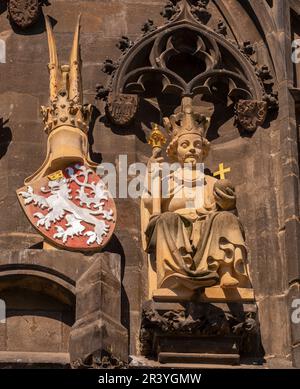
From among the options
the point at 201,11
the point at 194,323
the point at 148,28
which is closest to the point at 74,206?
the point at 194,323

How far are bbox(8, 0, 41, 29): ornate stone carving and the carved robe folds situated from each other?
9.07ft

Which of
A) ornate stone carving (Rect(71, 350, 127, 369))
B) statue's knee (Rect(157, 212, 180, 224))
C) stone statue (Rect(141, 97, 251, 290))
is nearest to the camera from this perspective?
ornate stone carving (Rect(71, 350, 127, 369))

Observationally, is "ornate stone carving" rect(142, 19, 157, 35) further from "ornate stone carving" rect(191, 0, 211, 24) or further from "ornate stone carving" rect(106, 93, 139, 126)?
"ornate stone carving" rect(106, 93, 139, 126)

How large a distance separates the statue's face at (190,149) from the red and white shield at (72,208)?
695 mm

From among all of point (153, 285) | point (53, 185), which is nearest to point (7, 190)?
point (53, 185)

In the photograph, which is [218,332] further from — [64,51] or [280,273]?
[64,51]

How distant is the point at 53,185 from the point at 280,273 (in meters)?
2.01

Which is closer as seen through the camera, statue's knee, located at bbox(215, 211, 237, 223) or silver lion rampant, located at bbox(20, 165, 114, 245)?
statue's knee, located at bbox(215, 211, 237, 223)

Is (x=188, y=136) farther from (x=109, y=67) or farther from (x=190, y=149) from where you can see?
(x=109, y=67)

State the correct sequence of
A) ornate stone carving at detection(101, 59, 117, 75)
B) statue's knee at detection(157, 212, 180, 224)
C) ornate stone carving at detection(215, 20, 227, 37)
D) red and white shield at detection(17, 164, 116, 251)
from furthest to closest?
1. ornate stone carving at detection(215, 20, 227, 37)
2. ornate stone carving at detection(101, 59, 117, 75)
3. red and white shield at detection(17, 164, 116, 251)
4. statue's knee at detection(157, 212, 180, 224)

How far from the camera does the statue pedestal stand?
17656 millimetres

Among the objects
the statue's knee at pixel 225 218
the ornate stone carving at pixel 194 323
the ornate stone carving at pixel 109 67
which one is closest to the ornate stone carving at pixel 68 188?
the ornate stone carving at pixel 109 67

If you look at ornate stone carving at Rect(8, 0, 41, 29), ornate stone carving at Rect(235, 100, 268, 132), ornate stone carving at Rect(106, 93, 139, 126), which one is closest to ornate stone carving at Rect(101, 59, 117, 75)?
ornate stone carving at Rect(106, 93, 139, 126)

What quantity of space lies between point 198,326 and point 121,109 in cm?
251
